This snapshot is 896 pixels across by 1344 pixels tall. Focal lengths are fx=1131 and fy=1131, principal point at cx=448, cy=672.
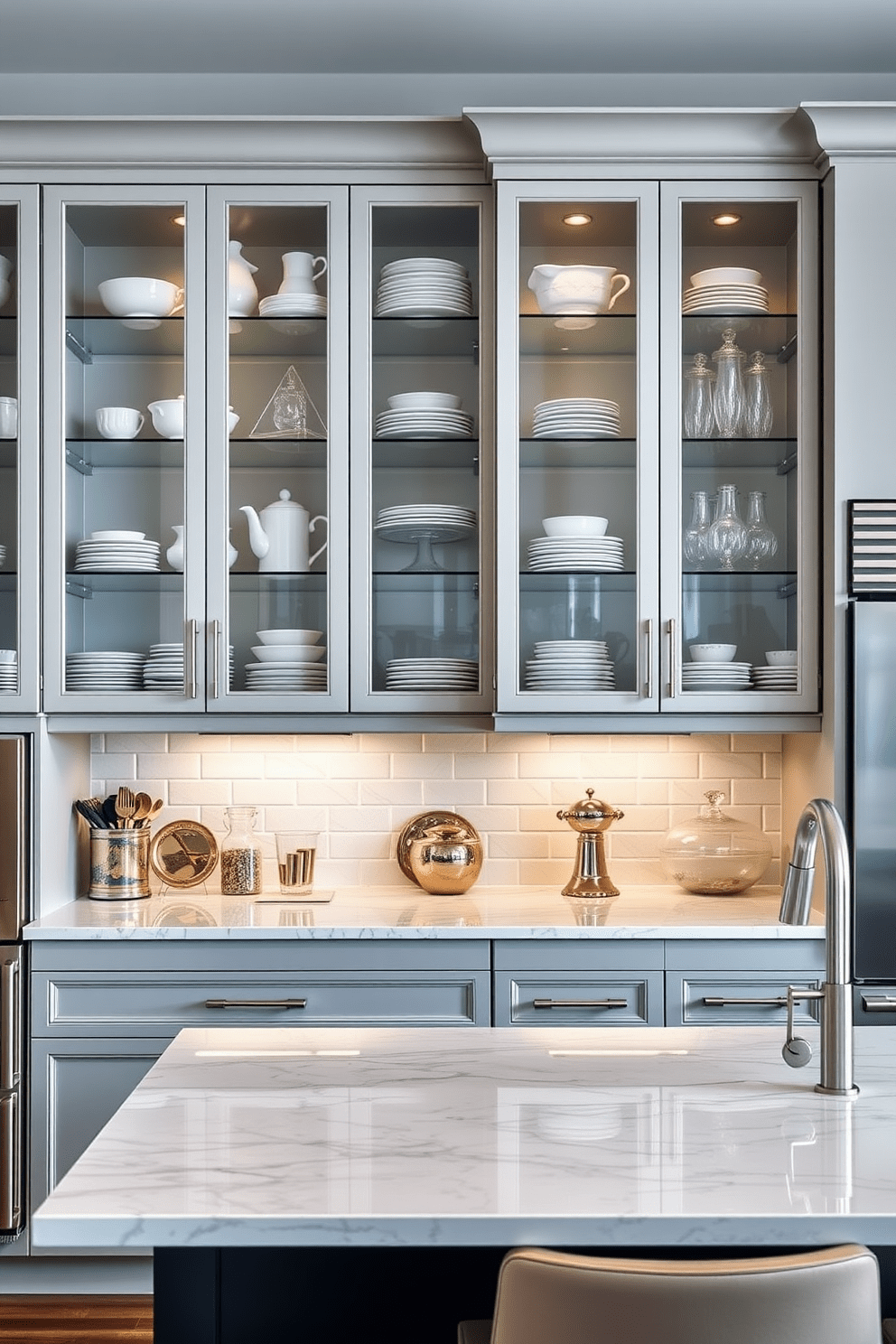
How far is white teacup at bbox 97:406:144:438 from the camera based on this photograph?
2.88 meters

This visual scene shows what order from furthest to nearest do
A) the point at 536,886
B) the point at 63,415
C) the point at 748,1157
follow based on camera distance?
the point at 536,886, the point at 63,415, the point at 748,1157

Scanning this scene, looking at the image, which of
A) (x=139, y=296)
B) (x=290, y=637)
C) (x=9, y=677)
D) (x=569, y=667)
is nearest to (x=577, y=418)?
(x=569, y=667)

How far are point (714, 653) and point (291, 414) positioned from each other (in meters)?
1.23

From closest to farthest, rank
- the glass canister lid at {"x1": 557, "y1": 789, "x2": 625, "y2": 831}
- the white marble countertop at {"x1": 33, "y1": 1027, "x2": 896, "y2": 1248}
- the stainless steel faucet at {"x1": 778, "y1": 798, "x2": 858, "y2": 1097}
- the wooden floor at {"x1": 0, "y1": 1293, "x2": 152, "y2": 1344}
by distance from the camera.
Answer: the white marble countertop at {"x1": 33, "y1": 1027, "x2": 896, "y2": 1248}
the stainless steel faucet at {"x1": 778, "y1": 798, "x2": 858, "y2": 1097}
the wooden floor at {"x1": 0, "y1": 1293, "x2": 152, "y2": 1344}
the glass canister lid at {"x1": 557, "y1": 789, "x2": 625, "y2": 831}

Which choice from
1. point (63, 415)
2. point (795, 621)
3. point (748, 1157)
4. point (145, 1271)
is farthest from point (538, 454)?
point (145, 1271)

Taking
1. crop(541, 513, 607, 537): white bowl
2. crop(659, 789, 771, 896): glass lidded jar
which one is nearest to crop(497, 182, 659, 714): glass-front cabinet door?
crop(541, 513, 607, 537): white bowl

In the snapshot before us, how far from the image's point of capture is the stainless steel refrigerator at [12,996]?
2627mm

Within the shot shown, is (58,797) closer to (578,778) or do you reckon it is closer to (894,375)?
(578,778)

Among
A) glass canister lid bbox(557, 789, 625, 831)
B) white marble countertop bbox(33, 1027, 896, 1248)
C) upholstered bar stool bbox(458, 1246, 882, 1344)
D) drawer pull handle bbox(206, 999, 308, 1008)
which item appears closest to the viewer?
upholstered bar stool bbox(458, 1246, 882, 1344)

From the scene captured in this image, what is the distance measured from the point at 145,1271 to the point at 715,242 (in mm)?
2867

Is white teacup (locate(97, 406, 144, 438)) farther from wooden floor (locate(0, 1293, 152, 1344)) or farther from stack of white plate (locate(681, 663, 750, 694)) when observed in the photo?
wooden floor (locate(0, 1293, 152, 1344))

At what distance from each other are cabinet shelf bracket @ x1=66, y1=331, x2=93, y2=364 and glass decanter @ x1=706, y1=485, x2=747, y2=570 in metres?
1.64

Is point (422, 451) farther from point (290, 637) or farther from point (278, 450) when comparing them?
point (290, 637)

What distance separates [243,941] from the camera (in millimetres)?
2643
